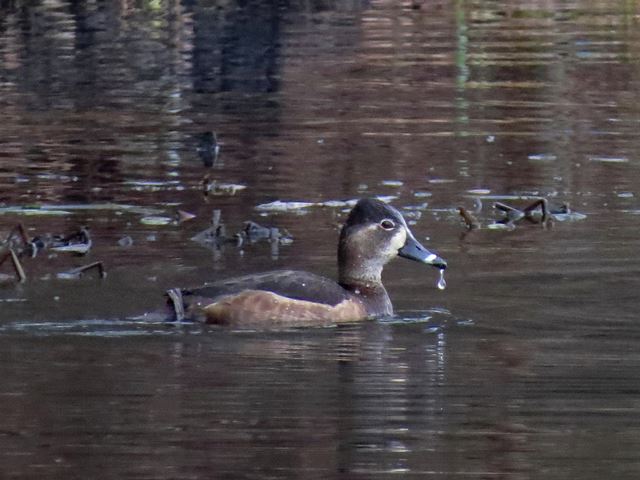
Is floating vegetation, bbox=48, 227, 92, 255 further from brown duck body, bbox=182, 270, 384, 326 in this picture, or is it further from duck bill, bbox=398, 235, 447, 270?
duck bill, bbox=398, 235, 447, 270

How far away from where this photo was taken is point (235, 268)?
41.6 feet

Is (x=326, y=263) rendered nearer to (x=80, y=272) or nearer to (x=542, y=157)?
(x=80, y=272)

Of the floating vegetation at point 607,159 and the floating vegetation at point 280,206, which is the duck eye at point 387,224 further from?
the floating vegetation at point 607,159

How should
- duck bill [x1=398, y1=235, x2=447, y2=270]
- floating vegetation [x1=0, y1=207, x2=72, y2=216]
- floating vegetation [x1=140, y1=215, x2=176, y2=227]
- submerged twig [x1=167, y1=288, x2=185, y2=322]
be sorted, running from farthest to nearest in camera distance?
1. floating vegetation [x1=0, y1=207, x2=72, y2=216]
2. floating vegetation [x1=140, y1=215, x2=176, y2=227]
3. duck bill [x1=398, y1=235, x2=447, y2=270]
4. submerged twig [x1=167, y1=288, x2=185, y2=322]

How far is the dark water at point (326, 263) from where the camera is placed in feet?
27.4

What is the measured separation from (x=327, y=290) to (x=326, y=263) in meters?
1.76

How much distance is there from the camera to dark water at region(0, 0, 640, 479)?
8352 mm

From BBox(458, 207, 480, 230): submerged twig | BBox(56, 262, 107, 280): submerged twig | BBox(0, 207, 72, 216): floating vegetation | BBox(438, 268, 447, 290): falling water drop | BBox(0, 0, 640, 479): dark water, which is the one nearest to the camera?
BBox(0, 0, 640, 479): dark water

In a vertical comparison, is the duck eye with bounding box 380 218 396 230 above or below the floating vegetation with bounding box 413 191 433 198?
above

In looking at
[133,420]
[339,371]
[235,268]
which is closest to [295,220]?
[235,268]

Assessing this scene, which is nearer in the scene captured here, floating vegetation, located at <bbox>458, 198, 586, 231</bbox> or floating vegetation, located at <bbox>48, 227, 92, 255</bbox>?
floating vegetation, located at <bbox>48, 227, 92, 255</bbox>

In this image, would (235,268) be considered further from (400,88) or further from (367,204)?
(400,88)

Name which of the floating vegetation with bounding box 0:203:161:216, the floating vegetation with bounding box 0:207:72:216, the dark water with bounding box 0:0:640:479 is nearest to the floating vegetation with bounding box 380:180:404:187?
the dark water with bounding box 0:0:640:479

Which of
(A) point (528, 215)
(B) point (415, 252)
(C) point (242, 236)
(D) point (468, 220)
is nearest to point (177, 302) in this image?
(B) point (415, 252)
